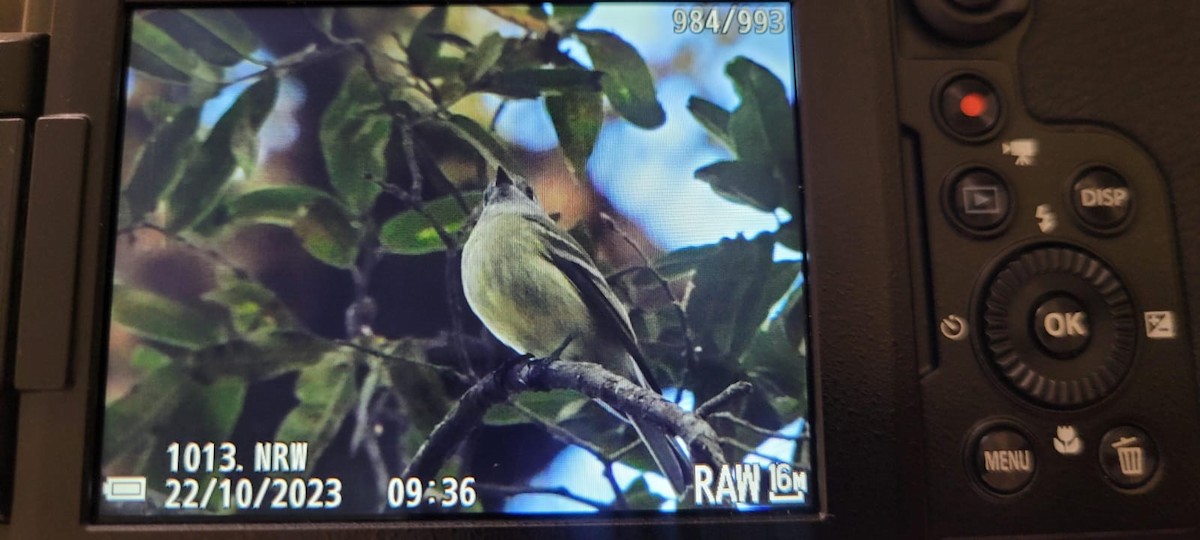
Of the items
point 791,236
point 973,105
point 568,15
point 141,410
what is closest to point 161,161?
point 141,410

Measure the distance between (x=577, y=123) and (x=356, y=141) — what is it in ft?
0.39

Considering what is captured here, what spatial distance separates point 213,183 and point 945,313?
398mm

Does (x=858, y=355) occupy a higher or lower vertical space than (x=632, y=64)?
lower

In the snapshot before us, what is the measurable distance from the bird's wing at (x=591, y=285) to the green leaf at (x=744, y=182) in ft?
0.25

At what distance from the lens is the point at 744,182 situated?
0.46m

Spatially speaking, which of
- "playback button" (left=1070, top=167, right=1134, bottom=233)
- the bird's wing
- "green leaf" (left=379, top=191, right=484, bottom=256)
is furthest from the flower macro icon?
"green leaf" (left=379, top=191, right=484, bottom=256)

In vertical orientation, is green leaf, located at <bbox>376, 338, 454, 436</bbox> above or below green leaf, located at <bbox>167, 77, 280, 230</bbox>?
below

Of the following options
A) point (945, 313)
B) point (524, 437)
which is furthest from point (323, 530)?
point (945, 313)

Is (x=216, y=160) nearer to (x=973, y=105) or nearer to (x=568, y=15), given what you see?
(x=568, y=15)

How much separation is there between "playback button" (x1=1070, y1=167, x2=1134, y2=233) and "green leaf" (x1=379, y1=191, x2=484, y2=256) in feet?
1.06

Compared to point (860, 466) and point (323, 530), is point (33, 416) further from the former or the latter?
point (860, 466)

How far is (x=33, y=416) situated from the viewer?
438 millimetres

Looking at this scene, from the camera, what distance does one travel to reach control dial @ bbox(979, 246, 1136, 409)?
17.5 inches

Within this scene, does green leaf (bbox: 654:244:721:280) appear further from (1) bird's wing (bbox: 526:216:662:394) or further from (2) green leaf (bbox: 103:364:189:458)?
(2) green leaf (bbox: 103:364:189:458)
